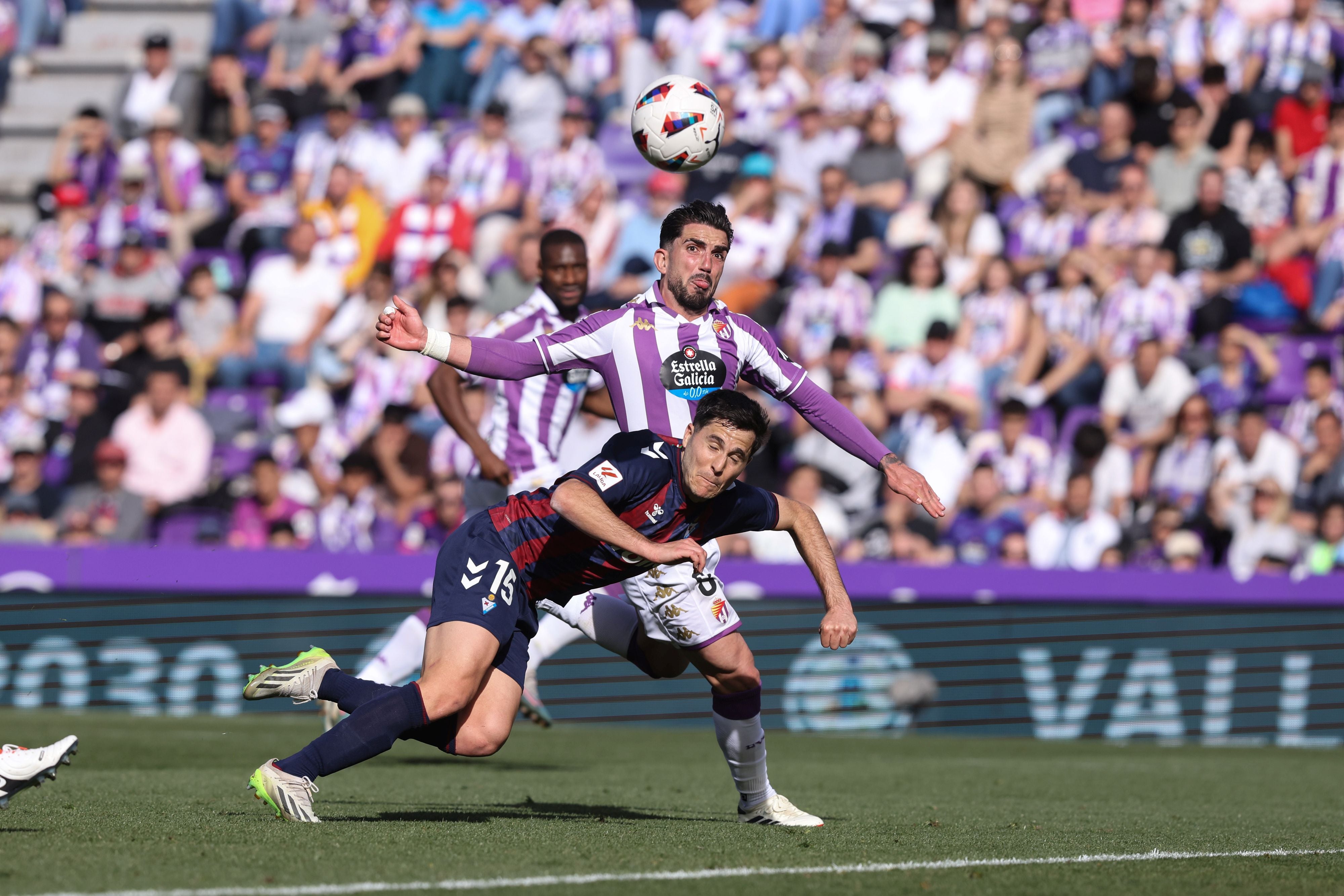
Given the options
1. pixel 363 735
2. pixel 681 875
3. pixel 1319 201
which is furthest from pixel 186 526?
pixel 681 875

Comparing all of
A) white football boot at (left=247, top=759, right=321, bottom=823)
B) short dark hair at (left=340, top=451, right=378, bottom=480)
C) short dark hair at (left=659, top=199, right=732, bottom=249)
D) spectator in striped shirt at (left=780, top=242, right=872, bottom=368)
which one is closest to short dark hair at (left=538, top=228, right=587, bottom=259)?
short dark hair at (left=659, top=199, right=732, bottom=249)

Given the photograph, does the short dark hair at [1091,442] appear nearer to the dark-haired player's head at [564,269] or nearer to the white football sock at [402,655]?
the dark-haired player's head at [564,269]

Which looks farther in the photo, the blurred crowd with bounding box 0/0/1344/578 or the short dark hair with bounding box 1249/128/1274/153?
the short dark hair with bounding box 1249/128/1274/153

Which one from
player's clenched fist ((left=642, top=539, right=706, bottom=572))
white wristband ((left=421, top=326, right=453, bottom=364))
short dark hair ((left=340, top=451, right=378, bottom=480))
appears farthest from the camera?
short dark hair ((left=340, top=451, right=378, bottom=480))

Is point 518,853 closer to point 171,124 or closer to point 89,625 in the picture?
point 89,625

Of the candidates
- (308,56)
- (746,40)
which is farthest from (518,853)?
(308,56)

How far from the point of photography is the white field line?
477 cm

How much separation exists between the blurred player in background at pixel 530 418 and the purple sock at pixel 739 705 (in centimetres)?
244

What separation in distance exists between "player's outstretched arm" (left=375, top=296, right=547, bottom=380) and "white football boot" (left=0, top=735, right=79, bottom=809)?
182 centimetres

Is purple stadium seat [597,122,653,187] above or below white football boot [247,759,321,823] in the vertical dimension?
above

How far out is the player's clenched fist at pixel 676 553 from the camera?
604cm

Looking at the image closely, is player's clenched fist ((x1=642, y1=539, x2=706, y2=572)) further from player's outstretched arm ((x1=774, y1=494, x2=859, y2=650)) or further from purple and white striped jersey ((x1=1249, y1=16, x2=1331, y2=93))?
purple and white striped jersey ((x1=1249, y1=16, x2=1331, y2=93))

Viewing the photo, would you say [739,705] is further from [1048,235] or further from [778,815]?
[1048,235]

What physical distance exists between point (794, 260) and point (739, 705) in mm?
10590
